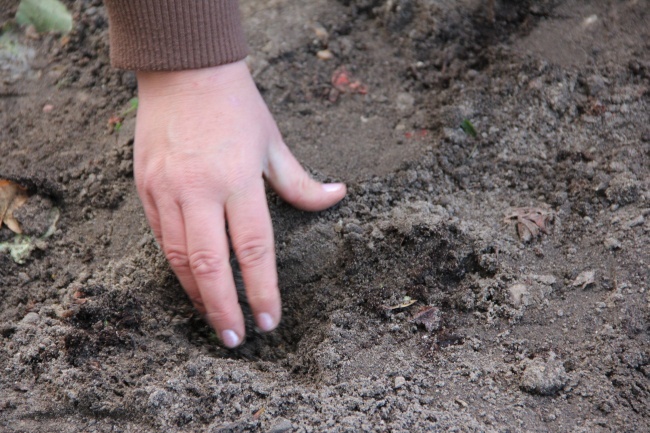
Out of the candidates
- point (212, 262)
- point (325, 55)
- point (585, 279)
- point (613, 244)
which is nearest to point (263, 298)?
point (212, 262)

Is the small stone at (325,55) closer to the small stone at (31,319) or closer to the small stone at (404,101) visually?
the small stone at (404,101)

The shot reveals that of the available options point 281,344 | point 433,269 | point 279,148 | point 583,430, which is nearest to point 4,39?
point 279,148

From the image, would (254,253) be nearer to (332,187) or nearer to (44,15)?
(332,187)

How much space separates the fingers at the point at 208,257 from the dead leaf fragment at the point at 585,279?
35.8 inches

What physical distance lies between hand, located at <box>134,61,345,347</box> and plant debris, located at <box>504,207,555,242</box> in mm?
668

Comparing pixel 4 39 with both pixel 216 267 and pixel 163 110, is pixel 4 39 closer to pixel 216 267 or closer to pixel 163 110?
pixel 163 110

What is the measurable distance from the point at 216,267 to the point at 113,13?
2.55 ft

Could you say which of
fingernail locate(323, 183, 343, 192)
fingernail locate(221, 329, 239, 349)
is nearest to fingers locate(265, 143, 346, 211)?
fingernail locate(323, 183, 343, 192)

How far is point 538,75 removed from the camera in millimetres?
2287

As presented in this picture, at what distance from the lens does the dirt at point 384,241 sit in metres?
1.54

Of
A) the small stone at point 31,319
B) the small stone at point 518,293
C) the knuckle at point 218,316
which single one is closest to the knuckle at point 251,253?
the knuckle at point 218,316

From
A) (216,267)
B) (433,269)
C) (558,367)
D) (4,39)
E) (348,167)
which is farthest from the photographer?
(4,39)

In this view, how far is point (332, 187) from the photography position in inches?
78.3

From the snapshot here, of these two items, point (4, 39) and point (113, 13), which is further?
point (4, 39)
